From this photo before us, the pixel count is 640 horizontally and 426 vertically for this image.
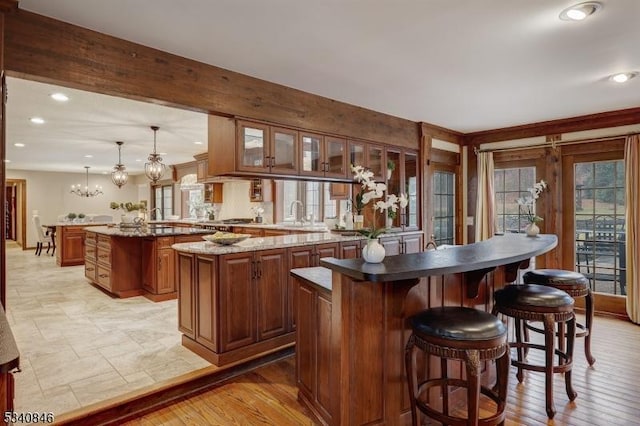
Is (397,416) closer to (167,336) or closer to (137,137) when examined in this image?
(167,336)

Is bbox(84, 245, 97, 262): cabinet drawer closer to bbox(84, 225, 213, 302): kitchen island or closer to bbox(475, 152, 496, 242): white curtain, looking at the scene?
bbox(84, 225, 213, 302): kitchen island

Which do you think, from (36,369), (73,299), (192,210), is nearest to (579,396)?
(36,369)

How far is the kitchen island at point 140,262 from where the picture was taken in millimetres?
4918

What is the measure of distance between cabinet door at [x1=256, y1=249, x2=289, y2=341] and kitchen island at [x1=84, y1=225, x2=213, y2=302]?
231 cm

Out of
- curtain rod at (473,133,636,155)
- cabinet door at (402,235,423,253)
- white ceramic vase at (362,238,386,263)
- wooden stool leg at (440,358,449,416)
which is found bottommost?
wooden stool leg at (440,358,449,416)

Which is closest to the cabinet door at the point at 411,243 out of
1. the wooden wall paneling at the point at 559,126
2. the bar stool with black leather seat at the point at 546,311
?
the wooden wall paneling at the point at 559,126

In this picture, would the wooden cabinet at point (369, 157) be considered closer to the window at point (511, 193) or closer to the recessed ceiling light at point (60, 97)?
the window at point (511, 193)

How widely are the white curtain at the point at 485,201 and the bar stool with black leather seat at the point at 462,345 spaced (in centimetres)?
376

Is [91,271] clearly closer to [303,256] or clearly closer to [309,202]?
[309,202]

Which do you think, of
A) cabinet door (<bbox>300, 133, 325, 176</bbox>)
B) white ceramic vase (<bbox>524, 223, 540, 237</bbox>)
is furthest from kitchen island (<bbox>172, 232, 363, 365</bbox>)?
white ceramic vase (<bbox>524, 223, 540, 237</bbox>)

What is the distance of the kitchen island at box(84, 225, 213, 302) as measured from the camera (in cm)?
492

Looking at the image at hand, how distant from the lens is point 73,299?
511 centimetres

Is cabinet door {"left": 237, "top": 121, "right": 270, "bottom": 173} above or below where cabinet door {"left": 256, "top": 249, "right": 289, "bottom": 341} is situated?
above

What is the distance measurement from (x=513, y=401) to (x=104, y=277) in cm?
542
